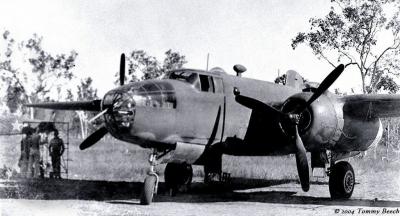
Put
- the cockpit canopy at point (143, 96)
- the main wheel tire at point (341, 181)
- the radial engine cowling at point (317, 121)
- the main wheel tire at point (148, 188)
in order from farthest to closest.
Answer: the main wheel tire at point (341, 181) → the radial engine cowling at point (317, 121) → the main wheel tire at point (148, 188) → the cockpit canopy at point (143, 96)

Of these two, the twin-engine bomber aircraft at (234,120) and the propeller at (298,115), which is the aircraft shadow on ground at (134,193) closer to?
the twin-engine bomber aircraft at (234,120)

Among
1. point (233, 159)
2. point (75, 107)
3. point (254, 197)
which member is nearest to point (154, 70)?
point (233, 159)

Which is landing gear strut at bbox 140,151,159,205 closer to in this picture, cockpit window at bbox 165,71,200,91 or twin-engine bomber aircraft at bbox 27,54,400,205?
twin-engine bomber aircraft at bbox 27,54,400,205

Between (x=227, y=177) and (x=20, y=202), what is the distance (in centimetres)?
729

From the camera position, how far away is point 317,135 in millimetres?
11336

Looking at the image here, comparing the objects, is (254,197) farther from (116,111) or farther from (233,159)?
(233,159)

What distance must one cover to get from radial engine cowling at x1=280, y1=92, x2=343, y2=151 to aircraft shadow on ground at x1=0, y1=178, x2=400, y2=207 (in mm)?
1534

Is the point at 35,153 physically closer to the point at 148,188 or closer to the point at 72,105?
the point at 72,105

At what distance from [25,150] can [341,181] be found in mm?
10777

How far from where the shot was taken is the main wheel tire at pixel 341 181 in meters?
12.3

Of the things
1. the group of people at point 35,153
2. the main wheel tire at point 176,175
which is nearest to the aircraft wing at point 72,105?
the group of people at point 35,153

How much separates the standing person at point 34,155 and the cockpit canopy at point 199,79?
283 inches

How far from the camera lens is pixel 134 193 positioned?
12906 mm

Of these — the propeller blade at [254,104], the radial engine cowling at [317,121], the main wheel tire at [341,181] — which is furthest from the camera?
the main wheel tire at [341,181]
